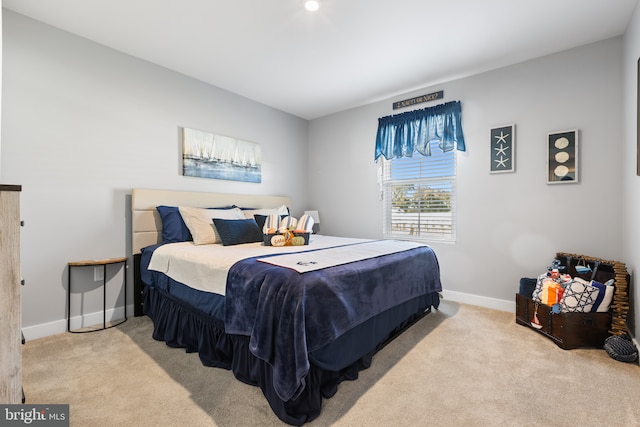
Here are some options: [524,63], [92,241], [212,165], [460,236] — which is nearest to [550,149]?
[524,63]

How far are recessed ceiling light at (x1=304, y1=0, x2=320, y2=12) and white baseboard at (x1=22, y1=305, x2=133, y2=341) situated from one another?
3.17 meters

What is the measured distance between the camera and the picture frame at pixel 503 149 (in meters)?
3.04

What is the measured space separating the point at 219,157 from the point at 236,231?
1.20 meters

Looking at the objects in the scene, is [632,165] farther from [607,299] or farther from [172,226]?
[172,226]

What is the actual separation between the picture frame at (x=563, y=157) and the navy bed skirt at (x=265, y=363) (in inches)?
69.6

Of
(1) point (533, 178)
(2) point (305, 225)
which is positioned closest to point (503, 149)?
(1) point (533, 178)

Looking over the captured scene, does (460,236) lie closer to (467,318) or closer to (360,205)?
(467,318)

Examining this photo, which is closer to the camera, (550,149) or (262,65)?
(550,149)

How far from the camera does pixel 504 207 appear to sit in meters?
3.12

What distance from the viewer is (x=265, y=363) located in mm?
1630

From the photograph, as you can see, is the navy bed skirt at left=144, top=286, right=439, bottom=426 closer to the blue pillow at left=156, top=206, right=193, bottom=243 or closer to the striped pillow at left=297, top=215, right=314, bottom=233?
the blue pillow at left=156, top=206, right=193, bottom=243

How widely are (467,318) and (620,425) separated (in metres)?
1.43

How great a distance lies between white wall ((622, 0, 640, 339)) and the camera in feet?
6.95

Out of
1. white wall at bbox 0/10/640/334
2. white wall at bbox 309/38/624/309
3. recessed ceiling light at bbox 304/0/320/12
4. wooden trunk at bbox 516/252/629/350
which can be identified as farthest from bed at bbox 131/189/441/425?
recessed ceiling light at bbox 304/0/320/12
